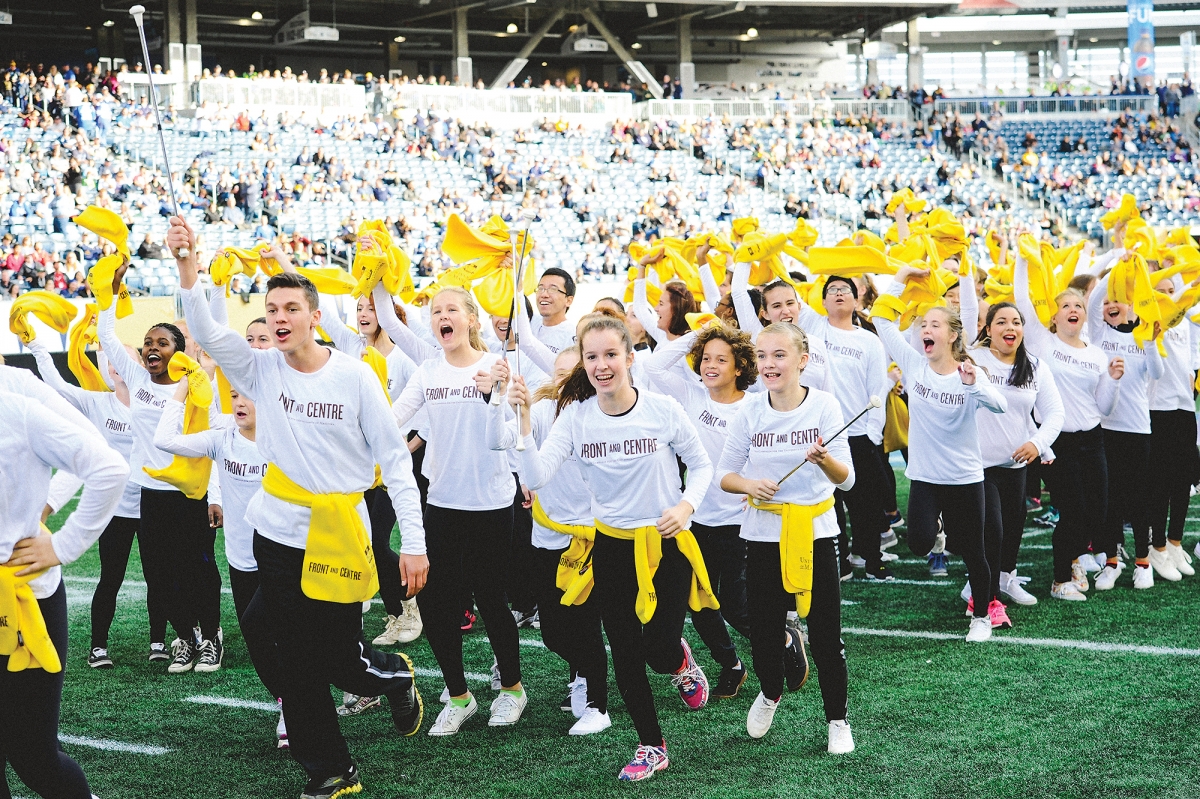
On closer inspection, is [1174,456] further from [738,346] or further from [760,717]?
[760,717]

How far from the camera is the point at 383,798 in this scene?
4.57 metres

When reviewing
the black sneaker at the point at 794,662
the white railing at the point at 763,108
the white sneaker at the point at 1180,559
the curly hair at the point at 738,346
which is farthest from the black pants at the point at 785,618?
the white railing at the point at 763,108

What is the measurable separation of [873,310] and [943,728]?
8.96 ft

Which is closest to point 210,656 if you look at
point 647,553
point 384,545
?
point 384,545

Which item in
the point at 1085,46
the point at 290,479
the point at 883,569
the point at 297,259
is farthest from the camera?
the point at 1085,46

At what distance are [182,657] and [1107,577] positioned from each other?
5.31 meters

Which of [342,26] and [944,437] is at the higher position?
[342,26]

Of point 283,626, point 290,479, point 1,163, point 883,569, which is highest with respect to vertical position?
point 1,163

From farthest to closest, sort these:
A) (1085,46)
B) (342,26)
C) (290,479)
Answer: (1085,46) < (342,26) < (290,479)

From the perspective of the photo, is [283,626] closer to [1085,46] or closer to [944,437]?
[944,437]

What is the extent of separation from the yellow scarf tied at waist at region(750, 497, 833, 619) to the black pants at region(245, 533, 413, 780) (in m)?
1.62

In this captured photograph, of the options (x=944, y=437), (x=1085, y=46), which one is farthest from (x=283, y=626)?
(x=1085, y=46)

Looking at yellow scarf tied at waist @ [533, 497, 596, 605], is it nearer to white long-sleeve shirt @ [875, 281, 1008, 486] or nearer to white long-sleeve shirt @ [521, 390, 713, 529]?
white long-sleeve shirt @ [521, 390, 713, 529]

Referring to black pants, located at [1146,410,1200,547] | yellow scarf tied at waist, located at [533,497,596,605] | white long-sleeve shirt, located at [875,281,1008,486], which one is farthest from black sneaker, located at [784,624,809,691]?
black pants, located at [1146,410,1200,547]
